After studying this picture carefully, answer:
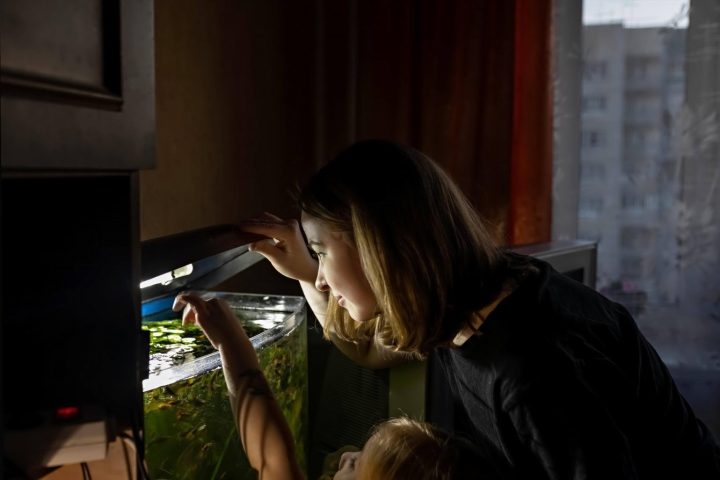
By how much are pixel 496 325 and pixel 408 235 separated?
172 mm

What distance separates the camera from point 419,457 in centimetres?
111

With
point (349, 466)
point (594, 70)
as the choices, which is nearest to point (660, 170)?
point (594, 70)

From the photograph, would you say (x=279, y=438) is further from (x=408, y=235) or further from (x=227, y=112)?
(x=227, y=112)

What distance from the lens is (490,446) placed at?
1184 millimetres

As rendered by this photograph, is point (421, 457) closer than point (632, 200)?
Yes

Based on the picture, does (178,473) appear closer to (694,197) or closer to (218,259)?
(218,259)

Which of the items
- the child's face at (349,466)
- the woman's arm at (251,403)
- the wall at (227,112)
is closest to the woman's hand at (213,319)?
the woman's arm at (251,403)

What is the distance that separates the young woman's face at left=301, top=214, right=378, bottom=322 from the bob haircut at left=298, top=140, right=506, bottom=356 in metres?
0.01

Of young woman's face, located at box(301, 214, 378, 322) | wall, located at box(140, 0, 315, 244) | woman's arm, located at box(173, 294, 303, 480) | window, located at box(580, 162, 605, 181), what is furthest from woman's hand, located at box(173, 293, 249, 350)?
window, located at box(580, 162, 605, 181)

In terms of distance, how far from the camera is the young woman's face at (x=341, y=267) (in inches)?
44.4

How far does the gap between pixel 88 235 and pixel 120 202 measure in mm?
46

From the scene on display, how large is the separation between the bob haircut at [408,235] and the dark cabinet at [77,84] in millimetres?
450

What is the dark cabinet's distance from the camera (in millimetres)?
531

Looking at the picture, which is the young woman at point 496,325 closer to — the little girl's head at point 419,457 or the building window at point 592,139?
the little girl's head at point 419,457
